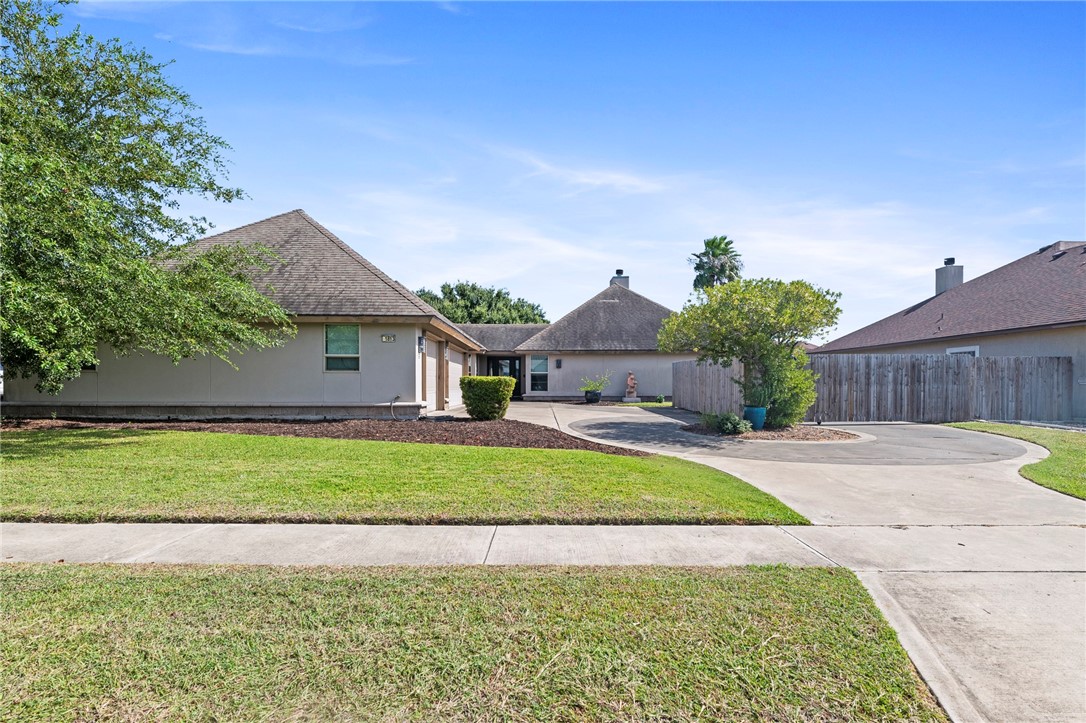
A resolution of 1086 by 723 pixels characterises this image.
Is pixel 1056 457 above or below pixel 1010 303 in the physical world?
below

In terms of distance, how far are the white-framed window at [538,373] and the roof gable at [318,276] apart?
12.3 m

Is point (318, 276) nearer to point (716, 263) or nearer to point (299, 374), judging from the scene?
point (299, 374)

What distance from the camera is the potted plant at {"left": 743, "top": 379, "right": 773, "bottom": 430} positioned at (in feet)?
44.9

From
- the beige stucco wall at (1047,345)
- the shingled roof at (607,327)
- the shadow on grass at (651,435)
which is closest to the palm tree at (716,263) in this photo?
the shingled roof at (607,327)

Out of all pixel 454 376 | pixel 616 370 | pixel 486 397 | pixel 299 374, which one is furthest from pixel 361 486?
pixel 616 370

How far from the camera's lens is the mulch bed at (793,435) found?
12.4m

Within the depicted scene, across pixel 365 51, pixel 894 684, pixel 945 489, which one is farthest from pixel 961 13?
pixel 894 684

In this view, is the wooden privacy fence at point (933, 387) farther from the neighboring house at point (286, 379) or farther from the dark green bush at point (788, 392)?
the neighboring house at point (286, 379)

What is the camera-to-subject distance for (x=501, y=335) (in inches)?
1281

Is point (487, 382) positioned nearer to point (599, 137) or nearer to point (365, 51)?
point (599, 137)

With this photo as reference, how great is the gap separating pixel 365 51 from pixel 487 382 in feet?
26.4

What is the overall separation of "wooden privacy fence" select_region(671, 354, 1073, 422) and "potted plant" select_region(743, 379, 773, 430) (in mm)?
2032

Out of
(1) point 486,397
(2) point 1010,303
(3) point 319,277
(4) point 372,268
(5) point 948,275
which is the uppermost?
(5) point 948,275

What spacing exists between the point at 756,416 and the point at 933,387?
24.1 ft
